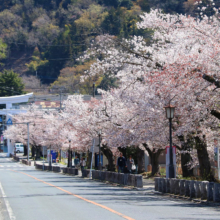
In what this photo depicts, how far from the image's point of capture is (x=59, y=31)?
165 meters

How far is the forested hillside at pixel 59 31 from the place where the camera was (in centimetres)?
13225

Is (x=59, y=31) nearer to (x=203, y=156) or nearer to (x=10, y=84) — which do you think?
(x=10, y=84)

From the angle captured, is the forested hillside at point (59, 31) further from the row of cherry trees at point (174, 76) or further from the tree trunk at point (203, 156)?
the tree trunk at point (203, 156)

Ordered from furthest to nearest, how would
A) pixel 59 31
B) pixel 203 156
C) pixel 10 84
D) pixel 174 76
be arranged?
pixel 59 31 < pixel 10 84 < pixel 203 156 < pixel 174 76

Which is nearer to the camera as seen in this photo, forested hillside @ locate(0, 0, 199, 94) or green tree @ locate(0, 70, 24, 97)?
green tree @ locate(0, 70, 24, 97)

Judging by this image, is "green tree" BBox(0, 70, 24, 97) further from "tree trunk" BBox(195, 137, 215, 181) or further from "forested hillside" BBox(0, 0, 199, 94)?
"tree trunk" BBox(195, 137, 215, 181)

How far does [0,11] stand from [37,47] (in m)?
39.4

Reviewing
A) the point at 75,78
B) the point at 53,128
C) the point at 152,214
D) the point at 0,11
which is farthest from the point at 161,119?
the point at 0,11

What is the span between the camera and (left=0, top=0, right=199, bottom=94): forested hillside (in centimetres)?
13225

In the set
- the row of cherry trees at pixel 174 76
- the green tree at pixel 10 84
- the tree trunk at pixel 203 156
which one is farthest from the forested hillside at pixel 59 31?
the tree trunk at pixel 203 156

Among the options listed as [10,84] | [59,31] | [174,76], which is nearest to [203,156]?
[174,76]

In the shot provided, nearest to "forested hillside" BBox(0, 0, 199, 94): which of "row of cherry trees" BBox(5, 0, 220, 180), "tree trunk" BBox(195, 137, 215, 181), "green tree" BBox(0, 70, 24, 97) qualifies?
"green tree" BBox(0, 70, 24, 97)

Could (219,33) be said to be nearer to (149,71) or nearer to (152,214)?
(149,71)

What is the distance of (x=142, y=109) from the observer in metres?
23.8
